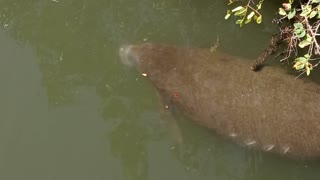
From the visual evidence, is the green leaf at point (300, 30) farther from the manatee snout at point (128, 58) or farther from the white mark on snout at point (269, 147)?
the manatee snout at point (128, 58)

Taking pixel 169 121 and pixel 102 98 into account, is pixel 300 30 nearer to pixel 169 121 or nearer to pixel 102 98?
pixel 169 121

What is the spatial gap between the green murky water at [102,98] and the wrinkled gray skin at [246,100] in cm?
16

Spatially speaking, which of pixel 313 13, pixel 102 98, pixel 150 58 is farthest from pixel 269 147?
pixel 102 98

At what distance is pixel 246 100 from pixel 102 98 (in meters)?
1.50

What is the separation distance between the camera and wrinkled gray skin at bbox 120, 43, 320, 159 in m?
5.15

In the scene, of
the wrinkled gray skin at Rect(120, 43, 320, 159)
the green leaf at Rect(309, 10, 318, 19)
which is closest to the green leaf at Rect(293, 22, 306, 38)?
the green leaf at Rect(309, 10, 318, 19)

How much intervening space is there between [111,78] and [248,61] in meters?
1.48

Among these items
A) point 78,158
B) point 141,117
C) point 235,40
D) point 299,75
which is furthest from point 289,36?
point 78,158

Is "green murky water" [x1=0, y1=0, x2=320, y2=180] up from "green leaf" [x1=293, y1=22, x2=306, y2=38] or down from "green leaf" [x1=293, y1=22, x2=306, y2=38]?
down

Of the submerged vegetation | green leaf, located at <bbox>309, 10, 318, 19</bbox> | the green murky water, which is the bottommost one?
the green murky water

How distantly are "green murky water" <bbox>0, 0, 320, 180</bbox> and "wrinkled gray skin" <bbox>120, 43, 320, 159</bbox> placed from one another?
16cm

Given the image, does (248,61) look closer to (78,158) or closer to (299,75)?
(299,75)

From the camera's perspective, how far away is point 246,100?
17.2ft

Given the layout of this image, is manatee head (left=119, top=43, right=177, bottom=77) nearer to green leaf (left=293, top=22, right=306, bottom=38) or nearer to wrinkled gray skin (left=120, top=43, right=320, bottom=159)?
wrinkled gray skin (left=120, top=43, right=320, bottom=159)
